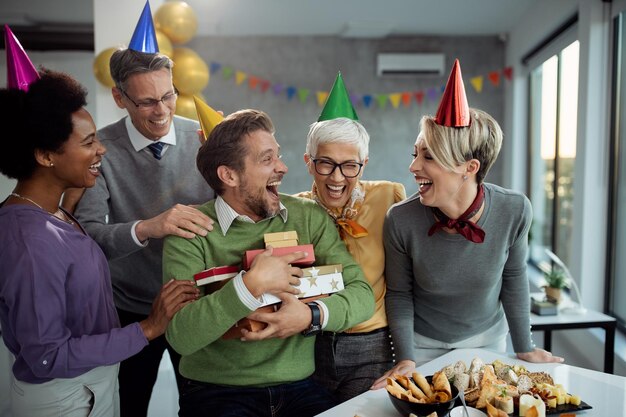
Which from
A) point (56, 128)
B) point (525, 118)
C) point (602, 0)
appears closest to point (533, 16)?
point (525, 118)

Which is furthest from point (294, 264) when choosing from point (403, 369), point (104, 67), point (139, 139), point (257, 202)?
point (104, 67)

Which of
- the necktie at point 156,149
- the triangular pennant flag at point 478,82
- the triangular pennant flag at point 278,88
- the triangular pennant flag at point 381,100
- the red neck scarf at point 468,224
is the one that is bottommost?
the red neck scarf at point 468,224

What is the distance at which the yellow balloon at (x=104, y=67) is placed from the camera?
12.0 feet

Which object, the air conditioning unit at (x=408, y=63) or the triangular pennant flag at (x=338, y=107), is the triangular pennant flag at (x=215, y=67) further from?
the triangular pennant flag at (x=338, y=107)

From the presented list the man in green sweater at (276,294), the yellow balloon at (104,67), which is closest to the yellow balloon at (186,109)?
the yellow balloon at (104,67)

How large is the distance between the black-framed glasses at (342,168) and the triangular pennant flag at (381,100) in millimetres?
5075

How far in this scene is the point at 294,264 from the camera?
66.2 inches

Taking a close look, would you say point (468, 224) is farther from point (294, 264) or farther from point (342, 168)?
point (294, 264)

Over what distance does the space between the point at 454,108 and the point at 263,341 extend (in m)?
0.91

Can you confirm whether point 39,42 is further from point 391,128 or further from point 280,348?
point 280,348

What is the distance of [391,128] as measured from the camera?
7043 millimetres

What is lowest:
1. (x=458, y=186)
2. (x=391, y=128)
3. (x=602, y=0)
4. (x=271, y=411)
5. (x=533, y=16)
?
(x=271, y=411)

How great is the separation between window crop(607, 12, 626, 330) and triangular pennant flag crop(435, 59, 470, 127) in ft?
8.11

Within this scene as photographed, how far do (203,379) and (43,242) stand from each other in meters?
0.63
